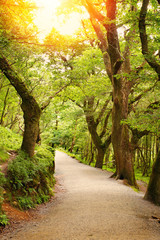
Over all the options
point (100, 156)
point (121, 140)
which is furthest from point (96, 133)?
point (121, 140)

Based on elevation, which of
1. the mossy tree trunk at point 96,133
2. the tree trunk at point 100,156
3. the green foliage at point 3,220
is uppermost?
the mossy tree trunk at point 96,133

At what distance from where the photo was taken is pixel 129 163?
11859 millimetres

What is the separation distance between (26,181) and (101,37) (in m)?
9.05

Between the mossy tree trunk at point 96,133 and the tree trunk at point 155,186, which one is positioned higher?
the mossy tree trunk at point 96,133

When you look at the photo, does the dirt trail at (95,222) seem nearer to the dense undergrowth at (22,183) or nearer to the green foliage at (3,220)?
the green foliage at (3,220)

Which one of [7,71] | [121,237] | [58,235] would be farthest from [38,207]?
[7,71]

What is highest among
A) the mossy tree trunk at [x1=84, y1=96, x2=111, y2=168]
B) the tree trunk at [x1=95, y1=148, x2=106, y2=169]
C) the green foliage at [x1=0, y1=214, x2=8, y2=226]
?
the mossy tree trunk at [x1=84, y1=96, x2=111, y2=168]

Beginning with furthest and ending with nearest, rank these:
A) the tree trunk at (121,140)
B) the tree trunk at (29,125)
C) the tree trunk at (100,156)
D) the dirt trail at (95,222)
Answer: the tree trunk at (100,156), the tree trunk at (121,140), the tree trunk at (29,125), the dirt trail at (95,222)

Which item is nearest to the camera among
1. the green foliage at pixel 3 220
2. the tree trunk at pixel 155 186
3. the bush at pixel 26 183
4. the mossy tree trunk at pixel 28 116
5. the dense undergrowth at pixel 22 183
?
the green foliage at pixel 3 220

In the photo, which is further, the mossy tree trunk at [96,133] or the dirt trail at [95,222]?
the mossy tree trunk at [96,133]

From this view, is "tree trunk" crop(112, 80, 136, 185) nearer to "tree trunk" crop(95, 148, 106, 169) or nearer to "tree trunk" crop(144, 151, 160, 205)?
"tree trunk" crop(144, 151, 160, 205)

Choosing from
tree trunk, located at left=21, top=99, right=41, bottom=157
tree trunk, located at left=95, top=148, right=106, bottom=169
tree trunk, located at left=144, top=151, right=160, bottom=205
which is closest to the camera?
tree trunk, located at left=144, top=151, right=160, bottom=205

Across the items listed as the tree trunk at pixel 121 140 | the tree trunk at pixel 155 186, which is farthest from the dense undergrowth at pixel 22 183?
the tree trunk at pixel 121 140

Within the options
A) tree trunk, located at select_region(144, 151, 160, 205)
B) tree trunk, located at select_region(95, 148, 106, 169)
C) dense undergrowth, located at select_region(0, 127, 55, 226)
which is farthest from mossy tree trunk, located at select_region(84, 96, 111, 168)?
dense undergrowth, located at select_region(0, 127, 55, 226)
